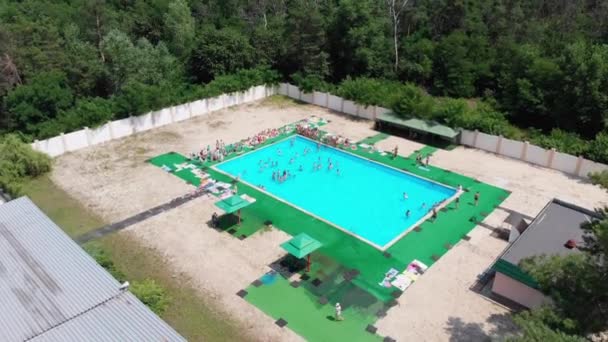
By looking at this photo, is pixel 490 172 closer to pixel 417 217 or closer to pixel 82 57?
pixel 417 217

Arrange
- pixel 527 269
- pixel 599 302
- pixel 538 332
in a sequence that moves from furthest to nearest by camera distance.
A: pixel 527 269 < pixel 599 302 < pixel 538 332

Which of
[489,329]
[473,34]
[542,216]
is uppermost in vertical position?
[473,34]

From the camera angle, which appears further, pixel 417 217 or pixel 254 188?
pixel 254 188

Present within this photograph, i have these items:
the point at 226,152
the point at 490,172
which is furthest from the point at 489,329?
the point at 226,152

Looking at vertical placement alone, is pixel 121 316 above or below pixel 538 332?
below

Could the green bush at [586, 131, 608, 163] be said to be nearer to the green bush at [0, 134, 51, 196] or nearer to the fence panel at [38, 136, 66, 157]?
the green bush at [0, 134, 51, 196]

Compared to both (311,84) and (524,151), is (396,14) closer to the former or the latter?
(311,84)
